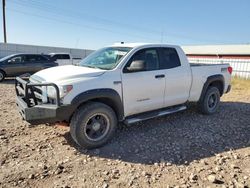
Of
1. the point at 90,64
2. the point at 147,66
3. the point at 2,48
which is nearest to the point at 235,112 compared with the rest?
the point at 147,66

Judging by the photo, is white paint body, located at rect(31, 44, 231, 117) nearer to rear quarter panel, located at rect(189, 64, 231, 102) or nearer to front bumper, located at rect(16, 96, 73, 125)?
rear quarter panel, located at rect(189, 64, 231, 102)

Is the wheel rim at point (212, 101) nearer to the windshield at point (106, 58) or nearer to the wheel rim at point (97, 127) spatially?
the windshield at point (106, 58)

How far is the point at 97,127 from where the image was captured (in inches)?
180

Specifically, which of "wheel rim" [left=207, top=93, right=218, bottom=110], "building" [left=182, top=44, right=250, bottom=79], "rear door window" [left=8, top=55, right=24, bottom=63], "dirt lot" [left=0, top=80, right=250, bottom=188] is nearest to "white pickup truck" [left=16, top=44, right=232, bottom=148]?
"dirt lot" [left=0, top=80, right=250, bottom=188]

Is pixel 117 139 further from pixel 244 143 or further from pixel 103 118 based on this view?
pixel 244 143

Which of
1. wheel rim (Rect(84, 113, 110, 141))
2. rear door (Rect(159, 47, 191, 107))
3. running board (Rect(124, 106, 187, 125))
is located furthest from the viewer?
rear door (Rect(159, 47, 191, 107))

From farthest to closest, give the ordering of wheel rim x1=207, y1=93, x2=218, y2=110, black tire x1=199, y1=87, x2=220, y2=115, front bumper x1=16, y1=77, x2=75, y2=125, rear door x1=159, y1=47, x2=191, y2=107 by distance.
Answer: wheel rim x1=207, y1=93, x2=218, y2=110 → black tire x1=199, y1=87, x2=220, y2=115 → rear door x1=159, y1=47, x2=191, y2=107 → front bumper x1=16, y1=77, x2=75, y2=125

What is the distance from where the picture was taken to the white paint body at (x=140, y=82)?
167 inches

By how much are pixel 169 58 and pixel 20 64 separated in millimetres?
10843

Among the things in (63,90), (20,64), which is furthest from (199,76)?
(20,64)

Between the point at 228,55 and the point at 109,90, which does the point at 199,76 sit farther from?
the point at 228,55

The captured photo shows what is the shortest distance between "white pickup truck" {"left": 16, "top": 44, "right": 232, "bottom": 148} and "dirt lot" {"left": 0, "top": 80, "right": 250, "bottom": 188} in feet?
1.36

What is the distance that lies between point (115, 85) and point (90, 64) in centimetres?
105

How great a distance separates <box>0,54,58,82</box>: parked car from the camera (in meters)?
13.5
